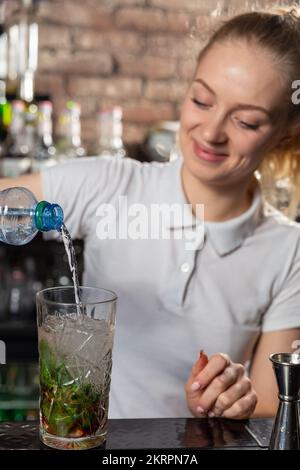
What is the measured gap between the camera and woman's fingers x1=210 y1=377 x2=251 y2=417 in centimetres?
102

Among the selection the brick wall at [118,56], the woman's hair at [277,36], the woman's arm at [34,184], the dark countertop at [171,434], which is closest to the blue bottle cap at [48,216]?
the dark countertop at [171,434]

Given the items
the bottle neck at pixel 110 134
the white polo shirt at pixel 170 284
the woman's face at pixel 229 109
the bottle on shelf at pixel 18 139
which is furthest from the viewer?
the bottle neck at pixel 110 134

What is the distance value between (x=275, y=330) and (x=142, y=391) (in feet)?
0.85

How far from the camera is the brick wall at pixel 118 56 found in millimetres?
2934

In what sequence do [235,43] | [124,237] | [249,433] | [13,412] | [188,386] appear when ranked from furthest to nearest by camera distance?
[13,412], [124,237], [235,43], [188,386], [249,433]

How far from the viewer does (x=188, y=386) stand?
3.50ft

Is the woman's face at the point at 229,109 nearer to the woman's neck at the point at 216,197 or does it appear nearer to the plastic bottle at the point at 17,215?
the woman's neck at the point at 216,197

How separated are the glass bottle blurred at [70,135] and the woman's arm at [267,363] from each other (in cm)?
134

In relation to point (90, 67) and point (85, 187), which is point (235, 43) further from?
point (90, 67)

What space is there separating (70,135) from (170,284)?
4.47ft

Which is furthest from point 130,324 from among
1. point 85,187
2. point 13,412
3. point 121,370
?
point 13,412

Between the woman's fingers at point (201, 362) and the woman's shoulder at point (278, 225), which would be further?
the woman's shoulder at point (278, 225)

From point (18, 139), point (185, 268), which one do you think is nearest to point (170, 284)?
point (185, 268)

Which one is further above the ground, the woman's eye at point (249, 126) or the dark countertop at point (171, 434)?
the woman's eye at point (249, 126)
